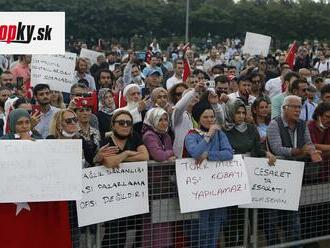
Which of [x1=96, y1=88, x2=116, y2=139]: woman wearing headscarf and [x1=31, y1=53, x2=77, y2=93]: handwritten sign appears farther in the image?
[x1=31, y1=53, x2=77, y2=93]: handwritten sign

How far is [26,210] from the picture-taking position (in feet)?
16.6

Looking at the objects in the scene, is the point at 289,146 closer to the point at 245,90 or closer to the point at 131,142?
the point at 131,142

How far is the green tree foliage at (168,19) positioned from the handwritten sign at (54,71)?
40244mm

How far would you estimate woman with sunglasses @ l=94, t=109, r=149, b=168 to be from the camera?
5.33 metres

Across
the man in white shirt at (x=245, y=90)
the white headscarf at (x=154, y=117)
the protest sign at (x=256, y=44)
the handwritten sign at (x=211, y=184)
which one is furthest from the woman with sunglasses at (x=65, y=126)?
the protest sign at (x=256, y=44)

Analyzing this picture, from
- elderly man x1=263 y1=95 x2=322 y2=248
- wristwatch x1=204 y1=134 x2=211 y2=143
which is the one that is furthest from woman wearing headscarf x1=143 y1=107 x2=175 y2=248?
elderly man x1=263 y1=95 x2=322 y2=248

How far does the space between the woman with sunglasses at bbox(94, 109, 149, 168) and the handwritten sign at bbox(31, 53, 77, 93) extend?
396cm

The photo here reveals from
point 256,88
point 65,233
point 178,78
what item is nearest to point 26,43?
→ point 65,233

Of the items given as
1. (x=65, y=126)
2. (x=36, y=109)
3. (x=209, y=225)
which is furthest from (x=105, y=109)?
(x=209, y=225)

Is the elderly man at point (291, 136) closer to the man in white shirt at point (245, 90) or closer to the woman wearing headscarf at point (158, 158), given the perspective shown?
the woman wearing headscarf at point (158, 158)

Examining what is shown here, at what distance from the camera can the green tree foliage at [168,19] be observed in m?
50.0

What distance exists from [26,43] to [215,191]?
2.28 m

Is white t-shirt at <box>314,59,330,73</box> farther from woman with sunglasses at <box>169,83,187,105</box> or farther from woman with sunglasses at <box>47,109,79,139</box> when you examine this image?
woman with sunglasses at <box>47,109,79,139</box>

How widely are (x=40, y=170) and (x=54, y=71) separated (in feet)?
15.4
